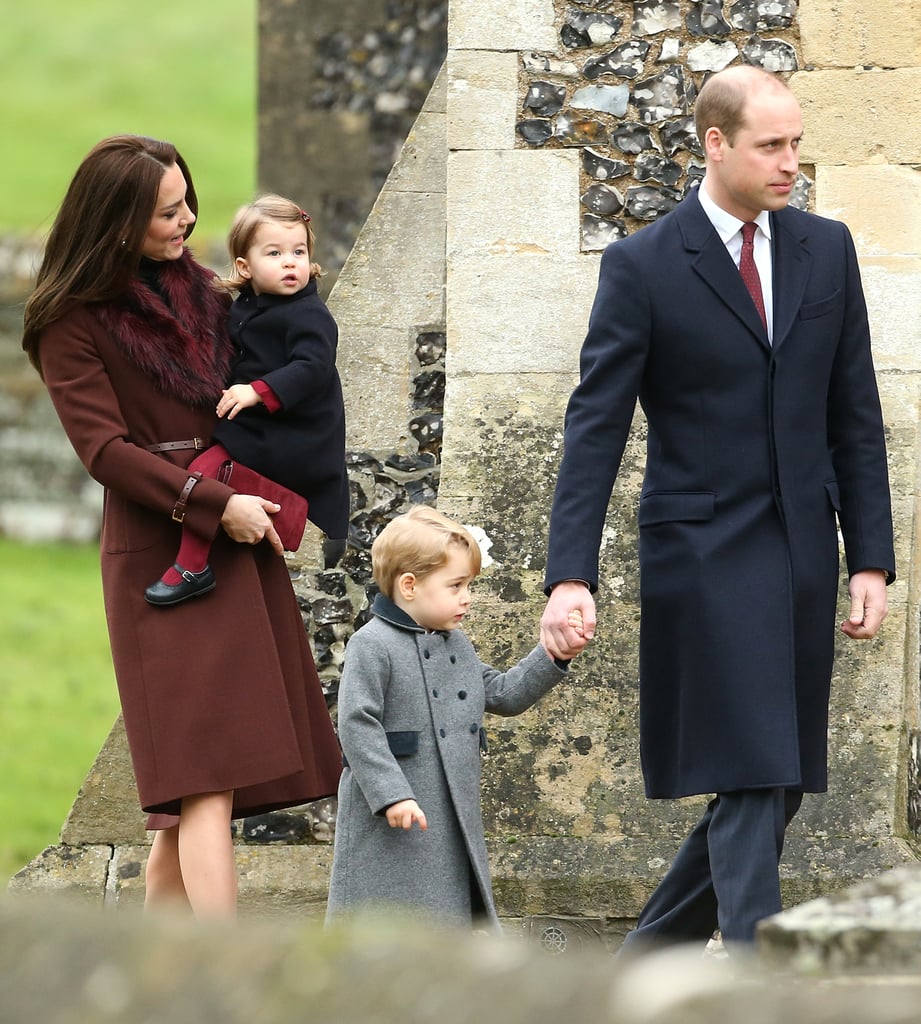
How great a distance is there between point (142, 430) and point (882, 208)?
1.90m

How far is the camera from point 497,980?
161 centimetres

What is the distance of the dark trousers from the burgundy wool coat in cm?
75

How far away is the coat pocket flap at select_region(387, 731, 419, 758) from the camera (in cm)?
354

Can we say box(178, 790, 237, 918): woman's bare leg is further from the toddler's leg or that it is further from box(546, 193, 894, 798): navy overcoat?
box(546, 193, 894, 798): navy overcoat

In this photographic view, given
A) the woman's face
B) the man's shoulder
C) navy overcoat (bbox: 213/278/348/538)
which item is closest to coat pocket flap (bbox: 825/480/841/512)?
the man's shoulder

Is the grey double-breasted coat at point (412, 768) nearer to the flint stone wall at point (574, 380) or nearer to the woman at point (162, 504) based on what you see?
the woman at point (162, 504)

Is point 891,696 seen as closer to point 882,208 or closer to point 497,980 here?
point 882,208

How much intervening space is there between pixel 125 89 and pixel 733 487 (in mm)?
26126

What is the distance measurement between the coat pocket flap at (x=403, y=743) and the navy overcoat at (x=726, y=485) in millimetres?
403

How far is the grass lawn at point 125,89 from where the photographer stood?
24641mm

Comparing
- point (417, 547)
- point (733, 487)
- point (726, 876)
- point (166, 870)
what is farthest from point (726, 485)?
point (166, 870)

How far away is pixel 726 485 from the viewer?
3582mm

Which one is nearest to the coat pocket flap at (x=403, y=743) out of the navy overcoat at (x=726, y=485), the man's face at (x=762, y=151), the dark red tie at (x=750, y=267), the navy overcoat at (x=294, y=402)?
the navy overcoat at (x=726, y=485)

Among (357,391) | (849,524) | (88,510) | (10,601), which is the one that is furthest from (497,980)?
(88,510)
